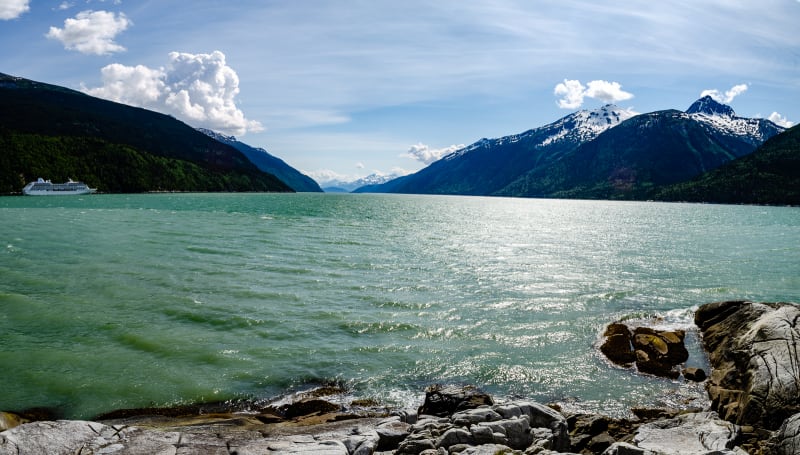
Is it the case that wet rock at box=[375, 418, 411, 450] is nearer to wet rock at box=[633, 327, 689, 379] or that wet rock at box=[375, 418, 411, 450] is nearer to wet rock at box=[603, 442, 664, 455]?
wet rock at box=[603, 442, 664, 455]

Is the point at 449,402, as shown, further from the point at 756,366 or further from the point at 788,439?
the point at 756,366

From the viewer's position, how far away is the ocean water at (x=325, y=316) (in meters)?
19.8

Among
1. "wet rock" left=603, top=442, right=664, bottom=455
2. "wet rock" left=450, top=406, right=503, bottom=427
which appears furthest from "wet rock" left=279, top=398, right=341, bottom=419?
"wet rock" left=603, top=442, right=664, bottom=455

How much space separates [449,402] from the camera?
16.9 metres

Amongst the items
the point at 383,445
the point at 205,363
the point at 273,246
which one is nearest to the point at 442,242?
the point at 273,246

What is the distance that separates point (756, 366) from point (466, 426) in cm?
1309

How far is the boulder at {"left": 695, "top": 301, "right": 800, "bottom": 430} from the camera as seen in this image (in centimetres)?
1592

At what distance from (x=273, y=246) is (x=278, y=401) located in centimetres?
3966

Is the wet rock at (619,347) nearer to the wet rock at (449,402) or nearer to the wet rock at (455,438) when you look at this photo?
the wet rock at (449,402)

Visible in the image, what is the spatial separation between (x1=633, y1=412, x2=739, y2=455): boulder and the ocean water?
3424 mm

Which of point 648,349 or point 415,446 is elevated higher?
point 415,446

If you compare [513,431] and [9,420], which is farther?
[9,420]

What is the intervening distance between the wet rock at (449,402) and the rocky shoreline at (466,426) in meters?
0.04

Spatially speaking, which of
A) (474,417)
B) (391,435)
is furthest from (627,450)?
(391,435)
